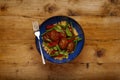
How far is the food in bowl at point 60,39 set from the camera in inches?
50.5

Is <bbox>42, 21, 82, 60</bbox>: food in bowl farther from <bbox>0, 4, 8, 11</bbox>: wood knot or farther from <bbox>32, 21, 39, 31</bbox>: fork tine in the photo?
<bbox>0, 4, 8, 11</bbox>: wood knot

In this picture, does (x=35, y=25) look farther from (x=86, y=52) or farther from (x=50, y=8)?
(x=86, y=52)

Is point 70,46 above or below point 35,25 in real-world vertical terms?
below

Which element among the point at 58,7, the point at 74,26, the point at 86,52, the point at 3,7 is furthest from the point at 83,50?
the point at 3,7

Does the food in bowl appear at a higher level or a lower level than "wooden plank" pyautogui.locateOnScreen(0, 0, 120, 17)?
lower

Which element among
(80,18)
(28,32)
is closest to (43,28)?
(28,32)

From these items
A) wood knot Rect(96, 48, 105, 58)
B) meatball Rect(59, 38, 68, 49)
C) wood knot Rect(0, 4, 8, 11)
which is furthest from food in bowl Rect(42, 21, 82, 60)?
wood knot Rect(0, 4, 8, 11)

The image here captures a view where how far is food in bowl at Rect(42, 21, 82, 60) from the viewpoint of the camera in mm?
1283

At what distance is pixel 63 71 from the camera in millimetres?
1308

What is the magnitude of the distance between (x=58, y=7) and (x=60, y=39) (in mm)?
164

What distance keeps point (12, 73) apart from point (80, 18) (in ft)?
1.43

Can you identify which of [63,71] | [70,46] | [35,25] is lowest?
[63,71]

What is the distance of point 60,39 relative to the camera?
50.7 inches

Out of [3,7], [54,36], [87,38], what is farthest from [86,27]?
[3,7]
